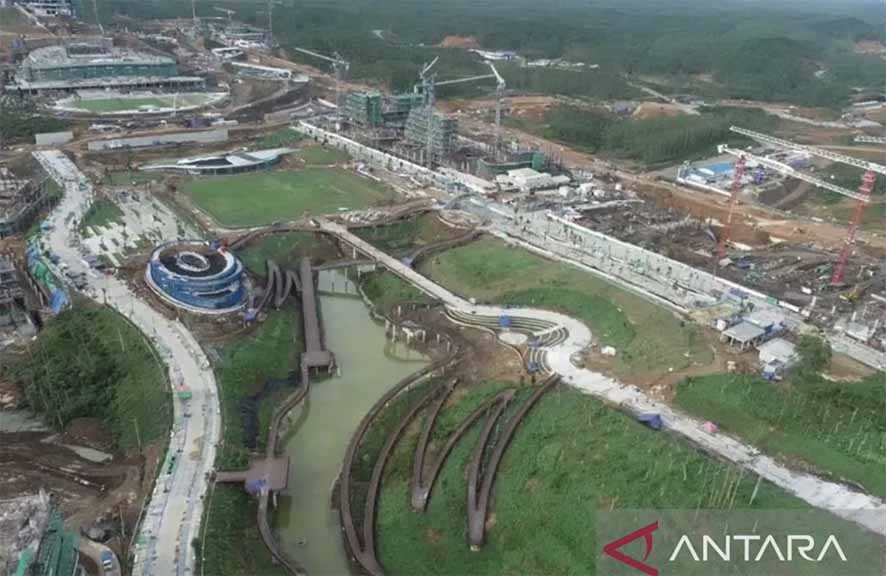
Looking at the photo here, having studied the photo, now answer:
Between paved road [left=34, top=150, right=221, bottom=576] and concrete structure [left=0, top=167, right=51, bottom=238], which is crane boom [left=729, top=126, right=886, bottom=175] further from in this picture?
concrete structure [left=0, top=167, right=51, bottom=238]

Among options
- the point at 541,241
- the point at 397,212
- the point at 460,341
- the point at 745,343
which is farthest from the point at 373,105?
the point at 745,343

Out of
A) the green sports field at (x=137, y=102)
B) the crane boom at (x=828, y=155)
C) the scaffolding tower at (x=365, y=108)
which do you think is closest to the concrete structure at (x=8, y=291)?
the scaffolding tower at (x=365, y=108)

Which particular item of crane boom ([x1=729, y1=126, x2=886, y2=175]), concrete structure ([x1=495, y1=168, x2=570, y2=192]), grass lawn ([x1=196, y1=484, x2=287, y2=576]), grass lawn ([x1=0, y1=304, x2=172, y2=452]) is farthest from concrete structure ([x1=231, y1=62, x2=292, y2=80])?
grass lawn ([x1=196, y1=484, x2=287, y2=576])

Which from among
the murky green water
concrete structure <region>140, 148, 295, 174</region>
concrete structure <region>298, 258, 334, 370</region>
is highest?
concrete structure <region>140, 148, 295, 174</region>

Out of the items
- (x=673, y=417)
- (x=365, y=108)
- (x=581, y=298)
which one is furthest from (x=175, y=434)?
(x=365, y=108)

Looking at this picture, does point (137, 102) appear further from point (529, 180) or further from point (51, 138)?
point (529, 180)

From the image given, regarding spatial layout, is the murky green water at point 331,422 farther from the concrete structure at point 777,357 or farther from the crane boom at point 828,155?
the crane boom at point 828,155

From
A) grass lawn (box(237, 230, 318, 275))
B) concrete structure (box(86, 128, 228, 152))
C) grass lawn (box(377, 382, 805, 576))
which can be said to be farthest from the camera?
concrete structure (box(86, 128, 228, 152))

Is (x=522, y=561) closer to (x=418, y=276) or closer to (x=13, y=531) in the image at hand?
(x=13, y=531)
